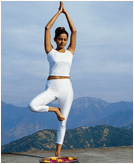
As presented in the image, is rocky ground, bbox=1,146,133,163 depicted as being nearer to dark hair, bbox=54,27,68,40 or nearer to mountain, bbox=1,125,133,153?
dark hair, bbox=54,27,68,40

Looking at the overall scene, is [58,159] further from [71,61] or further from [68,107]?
[71,61]

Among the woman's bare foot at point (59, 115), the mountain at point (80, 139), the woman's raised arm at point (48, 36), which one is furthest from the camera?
the mountain at point (80, 139)

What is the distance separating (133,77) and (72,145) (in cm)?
3653

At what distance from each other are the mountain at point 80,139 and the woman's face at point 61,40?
2832cm

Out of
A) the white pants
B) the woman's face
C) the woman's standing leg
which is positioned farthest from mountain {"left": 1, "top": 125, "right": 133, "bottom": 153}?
the woman's face

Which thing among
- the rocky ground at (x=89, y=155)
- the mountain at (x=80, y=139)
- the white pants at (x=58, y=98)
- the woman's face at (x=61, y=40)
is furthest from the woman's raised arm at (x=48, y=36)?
the mountain at (x=80, y=139)

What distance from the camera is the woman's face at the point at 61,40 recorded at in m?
4.71

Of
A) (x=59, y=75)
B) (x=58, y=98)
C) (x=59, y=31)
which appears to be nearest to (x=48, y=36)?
(x=59, y=31)

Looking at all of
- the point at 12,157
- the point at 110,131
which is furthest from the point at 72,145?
the point at 12,157

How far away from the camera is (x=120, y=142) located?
38594mm

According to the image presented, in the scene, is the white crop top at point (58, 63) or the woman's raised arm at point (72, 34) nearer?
the white crop top at point (58, 63)

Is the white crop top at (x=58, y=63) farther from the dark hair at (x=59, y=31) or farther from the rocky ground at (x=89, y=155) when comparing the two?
the rocky ground at (x=89, y=155)

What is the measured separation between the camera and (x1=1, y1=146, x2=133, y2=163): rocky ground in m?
5.27

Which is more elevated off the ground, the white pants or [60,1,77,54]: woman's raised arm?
[60,1,77,54]: woman's raised arm
